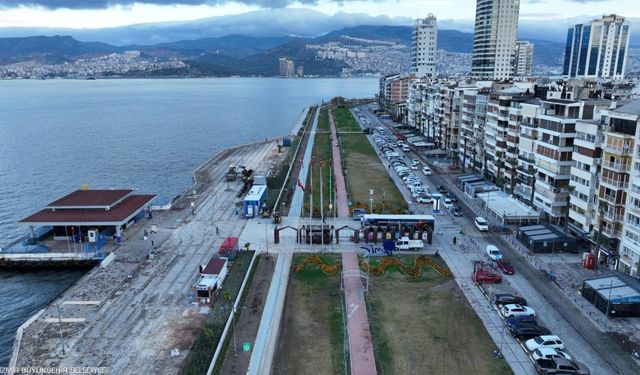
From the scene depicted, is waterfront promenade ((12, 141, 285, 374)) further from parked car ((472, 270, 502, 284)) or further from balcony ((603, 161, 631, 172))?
balcony ((603, 161, 631, 172))

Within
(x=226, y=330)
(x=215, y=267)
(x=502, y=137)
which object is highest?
(x=502, y=137)

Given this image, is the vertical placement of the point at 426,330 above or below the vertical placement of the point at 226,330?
below

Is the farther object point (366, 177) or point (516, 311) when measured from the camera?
point (366, 177)

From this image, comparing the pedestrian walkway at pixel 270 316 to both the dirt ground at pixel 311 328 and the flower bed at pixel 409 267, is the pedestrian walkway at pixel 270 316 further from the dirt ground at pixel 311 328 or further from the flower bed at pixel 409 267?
A: the flower bed at pixel 409 267

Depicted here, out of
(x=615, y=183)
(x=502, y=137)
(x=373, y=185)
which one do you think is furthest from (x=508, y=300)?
(x=502, y=137)

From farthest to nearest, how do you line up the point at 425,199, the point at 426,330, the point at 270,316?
1. the point at 425,199
2. the point at 270,316
3. the point at 426,330

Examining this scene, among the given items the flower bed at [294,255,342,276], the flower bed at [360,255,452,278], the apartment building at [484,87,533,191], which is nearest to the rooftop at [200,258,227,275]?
the flower bed at [294,255,342,276]

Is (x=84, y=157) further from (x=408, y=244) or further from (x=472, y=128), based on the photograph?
(x=408, y=244)

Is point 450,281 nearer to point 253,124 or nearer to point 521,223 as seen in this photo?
point 521,223
